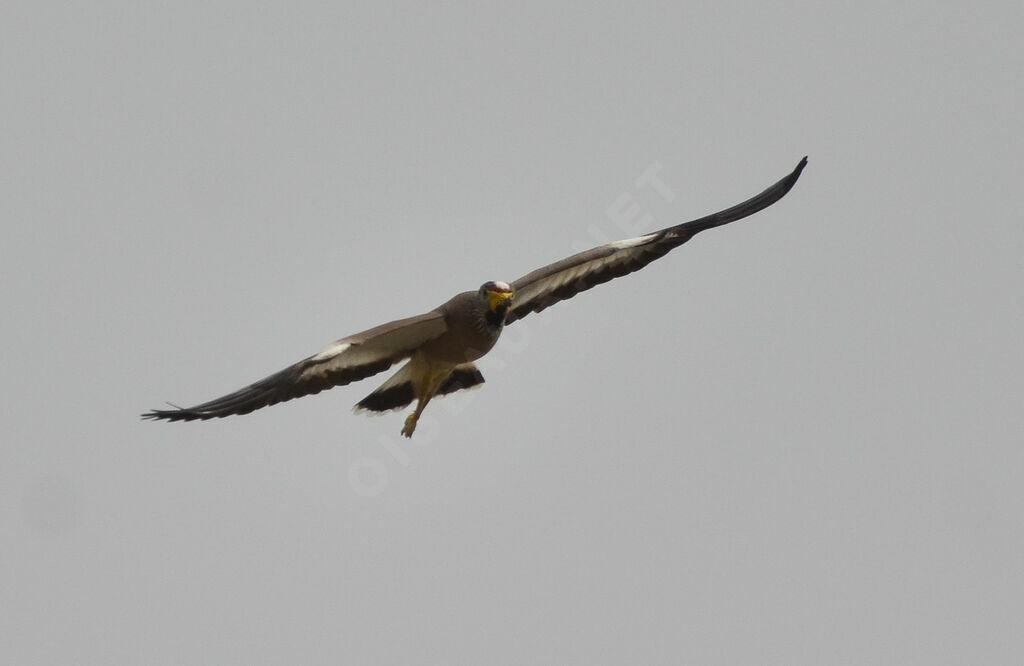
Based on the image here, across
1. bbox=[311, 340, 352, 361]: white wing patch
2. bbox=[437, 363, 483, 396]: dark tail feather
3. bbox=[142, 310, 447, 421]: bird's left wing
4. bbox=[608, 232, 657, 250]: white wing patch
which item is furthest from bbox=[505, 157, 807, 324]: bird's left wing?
bbox=[311, 340, 352, 361]: white wing patch

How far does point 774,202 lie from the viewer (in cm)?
1395

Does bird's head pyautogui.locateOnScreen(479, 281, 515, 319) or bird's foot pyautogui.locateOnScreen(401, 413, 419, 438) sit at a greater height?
bird's head pyautogui.locateOnScreen(479, 281, 515, 319)

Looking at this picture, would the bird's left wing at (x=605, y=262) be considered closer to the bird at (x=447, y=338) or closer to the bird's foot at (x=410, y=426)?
the bird at (x=447, y=338)

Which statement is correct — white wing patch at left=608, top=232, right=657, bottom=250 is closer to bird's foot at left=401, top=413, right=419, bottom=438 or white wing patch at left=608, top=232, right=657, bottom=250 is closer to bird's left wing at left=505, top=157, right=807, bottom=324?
bird's left wing at left=505, top=157, right=807, bottom=324

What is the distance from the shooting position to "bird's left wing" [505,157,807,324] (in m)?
14.0

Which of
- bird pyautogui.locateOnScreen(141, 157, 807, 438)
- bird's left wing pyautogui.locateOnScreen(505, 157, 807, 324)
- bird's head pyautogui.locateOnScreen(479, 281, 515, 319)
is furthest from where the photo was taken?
bird's left wing pyautogui.locateOnScreen(505, 157, 807, 324)

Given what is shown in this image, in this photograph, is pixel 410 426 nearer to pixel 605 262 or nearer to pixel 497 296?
pixel 497 296

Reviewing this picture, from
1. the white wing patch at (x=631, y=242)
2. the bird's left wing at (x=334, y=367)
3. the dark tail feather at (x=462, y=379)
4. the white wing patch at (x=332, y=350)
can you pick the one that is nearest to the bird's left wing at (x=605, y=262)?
the white wing patch at (x=631, y=242)

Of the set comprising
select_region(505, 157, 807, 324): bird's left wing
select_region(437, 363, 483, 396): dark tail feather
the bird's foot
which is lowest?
the bird's foot

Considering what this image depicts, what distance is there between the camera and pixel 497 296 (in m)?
13.0

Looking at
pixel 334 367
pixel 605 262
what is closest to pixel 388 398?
pixel 334 367

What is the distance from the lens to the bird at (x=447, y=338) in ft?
39.5

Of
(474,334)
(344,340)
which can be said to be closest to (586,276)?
(474,334)

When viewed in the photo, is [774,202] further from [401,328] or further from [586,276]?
[401,328]
